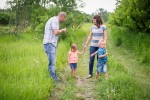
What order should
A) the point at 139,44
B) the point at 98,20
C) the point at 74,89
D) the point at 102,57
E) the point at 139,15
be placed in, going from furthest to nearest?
the point at 139,44, the point at 139,15, the point at 98,20, the point at 102,57, the point at 74,89

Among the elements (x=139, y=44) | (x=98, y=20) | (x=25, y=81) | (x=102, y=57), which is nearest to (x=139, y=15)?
(x=139, y=44)

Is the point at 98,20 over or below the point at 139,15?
below

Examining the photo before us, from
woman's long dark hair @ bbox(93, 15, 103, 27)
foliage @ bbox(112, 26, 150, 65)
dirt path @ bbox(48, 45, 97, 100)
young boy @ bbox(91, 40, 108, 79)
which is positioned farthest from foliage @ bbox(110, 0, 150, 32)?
dirt path @ bbox(48, 45, 97, 100)

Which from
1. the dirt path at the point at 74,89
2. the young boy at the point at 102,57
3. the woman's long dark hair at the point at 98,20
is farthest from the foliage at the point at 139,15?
the dirt path at the point at 74,89

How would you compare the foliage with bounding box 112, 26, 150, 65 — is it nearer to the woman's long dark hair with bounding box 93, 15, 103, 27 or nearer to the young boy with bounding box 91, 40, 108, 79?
the young boy with bounding box 91, 40, 108, 79

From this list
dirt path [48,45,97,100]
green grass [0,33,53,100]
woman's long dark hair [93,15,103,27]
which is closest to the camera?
green grass [0,33,53,100]

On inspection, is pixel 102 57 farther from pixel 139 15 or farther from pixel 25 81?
pixel 139 15

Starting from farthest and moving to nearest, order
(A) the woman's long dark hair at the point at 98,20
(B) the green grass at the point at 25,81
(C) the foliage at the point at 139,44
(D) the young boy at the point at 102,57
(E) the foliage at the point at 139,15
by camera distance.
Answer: (E) the foliage at the point at 139,15 → (C) the foliage at the point at 139,44 → (A) the woman's long dark hair at the point at 98,20 → (D) the young boy at the point at 102,57 → (B) the green grass at the point at 25,81

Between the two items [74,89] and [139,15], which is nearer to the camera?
[74,89]

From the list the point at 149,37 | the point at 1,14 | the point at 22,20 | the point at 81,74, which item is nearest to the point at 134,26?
the point at 149,37

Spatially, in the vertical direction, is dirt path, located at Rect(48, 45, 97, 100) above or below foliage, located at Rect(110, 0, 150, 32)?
below

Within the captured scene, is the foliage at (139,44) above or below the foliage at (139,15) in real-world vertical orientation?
below

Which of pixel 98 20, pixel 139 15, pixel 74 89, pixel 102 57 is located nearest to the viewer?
pixel 74 89

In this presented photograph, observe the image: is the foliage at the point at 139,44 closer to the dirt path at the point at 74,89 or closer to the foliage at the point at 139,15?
the foliage at the point at 139,15
